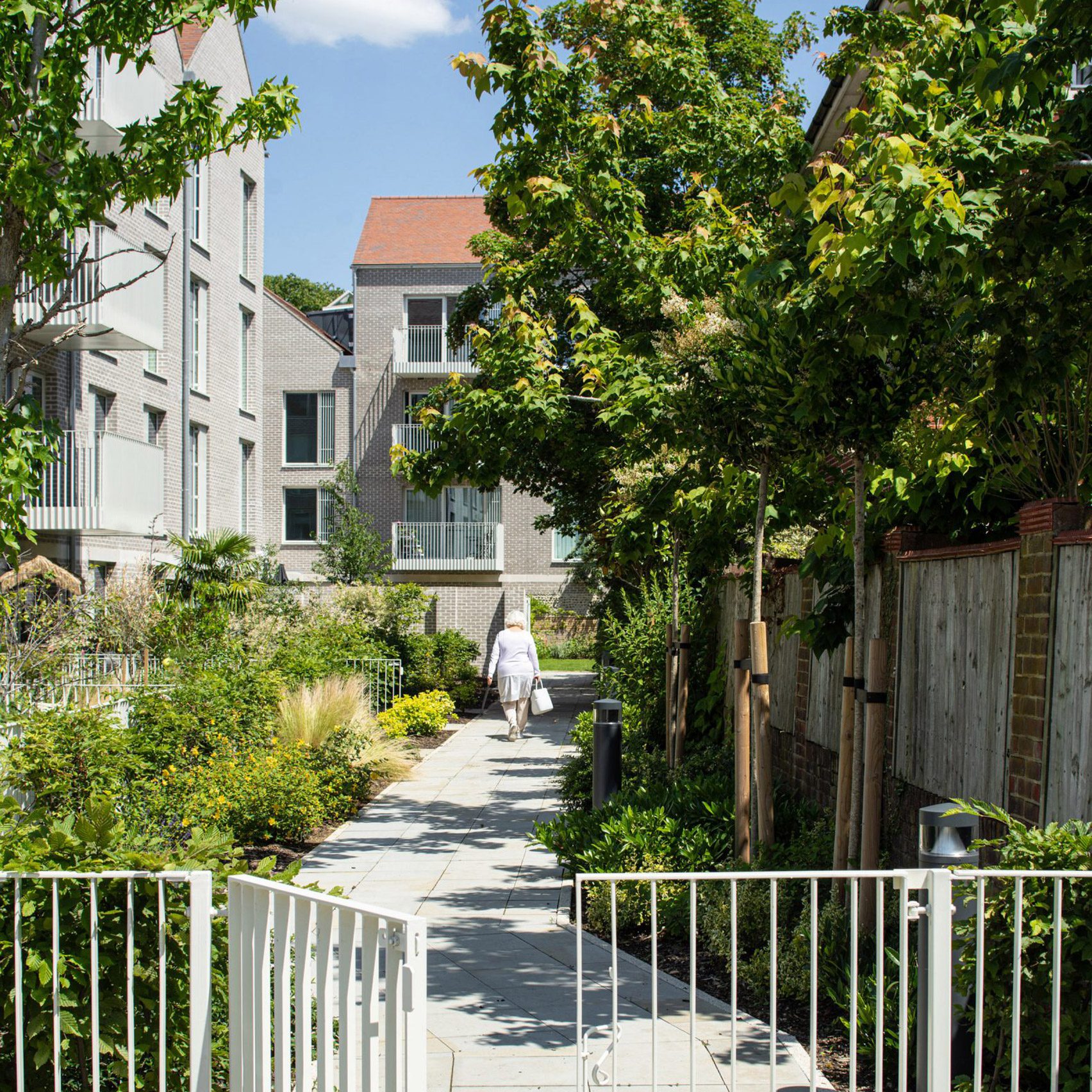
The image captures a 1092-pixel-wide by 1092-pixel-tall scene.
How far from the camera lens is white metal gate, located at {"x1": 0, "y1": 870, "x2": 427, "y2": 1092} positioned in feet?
11.3

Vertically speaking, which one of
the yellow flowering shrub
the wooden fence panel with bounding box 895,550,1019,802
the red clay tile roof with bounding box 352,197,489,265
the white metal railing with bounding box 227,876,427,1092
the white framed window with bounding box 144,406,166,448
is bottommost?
the yellow flowering shrub

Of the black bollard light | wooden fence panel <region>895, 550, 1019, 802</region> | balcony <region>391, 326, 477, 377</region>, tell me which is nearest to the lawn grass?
balcony <region>391, 326, 477, 377</region>

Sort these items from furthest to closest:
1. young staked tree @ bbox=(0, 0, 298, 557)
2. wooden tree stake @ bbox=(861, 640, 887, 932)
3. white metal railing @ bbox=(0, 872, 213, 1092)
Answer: young staked tree @ bbox=(0, 0, 298, 557) < wooden tree stake @ bbox=(861, 640, 887, 932) < white metal railing @ bbox=(0, 872, 213, 1092)

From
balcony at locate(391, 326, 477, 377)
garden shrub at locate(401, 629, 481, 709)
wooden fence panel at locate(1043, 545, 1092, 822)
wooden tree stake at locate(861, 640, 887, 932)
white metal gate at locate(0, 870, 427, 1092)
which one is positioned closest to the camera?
white metal gate at locate(0, 870, 427, 1092)

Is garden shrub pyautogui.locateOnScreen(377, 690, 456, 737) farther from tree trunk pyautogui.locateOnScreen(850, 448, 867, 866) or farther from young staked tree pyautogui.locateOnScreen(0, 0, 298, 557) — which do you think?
tree trunk pyautogui.locateOnScreen(850, 448, 867, 866)

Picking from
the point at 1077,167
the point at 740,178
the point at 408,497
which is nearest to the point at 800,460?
the point at 1077,167

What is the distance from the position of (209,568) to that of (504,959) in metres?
15.4

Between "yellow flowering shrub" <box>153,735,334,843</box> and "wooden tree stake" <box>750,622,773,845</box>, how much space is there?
13.1 feet

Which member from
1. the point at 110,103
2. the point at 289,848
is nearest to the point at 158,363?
the point at 110,103

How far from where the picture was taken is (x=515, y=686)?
1767cm

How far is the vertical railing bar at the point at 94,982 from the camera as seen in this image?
12.6 ft

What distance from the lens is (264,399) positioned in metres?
35.8

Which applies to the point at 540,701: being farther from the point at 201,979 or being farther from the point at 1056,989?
the point at 1056,989

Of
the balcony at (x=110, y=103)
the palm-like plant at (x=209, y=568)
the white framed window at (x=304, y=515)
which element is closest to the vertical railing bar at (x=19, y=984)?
the balcony at (x=110, y=103)
